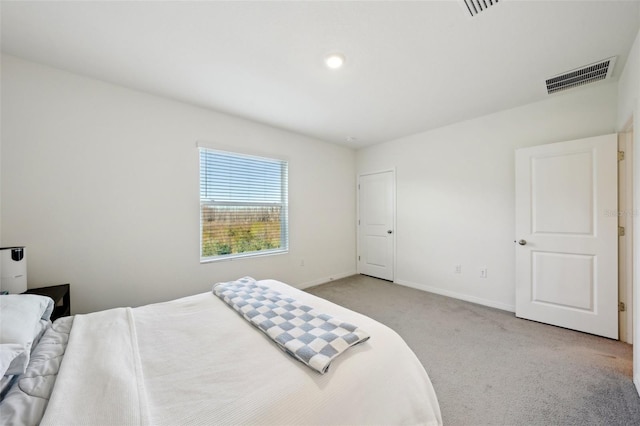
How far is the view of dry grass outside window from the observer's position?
3.08 meters

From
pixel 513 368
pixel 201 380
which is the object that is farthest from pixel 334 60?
pixel 513 368

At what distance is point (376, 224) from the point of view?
4512 mm

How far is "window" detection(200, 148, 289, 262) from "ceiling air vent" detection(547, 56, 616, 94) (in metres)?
3.23

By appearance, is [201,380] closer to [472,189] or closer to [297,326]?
[297,326]

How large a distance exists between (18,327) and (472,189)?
4.17m

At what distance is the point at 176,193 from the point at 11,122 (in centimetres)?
129

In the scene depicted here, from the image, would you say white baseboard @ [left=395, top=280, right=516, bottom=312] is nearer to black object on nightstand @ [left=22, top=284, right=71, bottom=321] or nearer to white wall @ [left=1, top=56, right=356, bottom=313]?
white wall @ [left=1, top=56, right=356, bottom=313]

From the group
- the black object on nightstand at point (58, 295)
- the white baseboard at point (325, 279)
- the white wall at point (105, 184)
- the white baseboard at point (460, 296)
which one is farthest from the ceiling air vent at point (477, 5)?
the white baseboard at point (325, 279)

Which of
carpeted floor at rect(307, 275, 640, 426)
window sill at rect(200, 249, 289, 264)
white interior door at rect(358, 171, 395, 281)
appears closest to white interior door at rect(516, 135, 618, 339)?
carpeted floor at rect(307, 275, 640, 426)

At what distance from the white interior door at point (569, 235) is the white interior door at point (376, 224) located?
71.1 inches

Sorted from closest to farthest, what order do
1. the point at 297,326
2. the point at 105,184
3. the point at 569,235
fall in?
1. the point at 297,326
2. the point at 105,184
3. the point at 569,235

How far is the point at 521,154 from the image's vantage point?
2.81 m

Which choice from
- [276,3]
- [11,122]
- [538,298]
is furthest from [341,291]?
[11,122]

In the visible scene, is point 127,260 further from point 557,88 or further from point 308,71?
point 557,88
